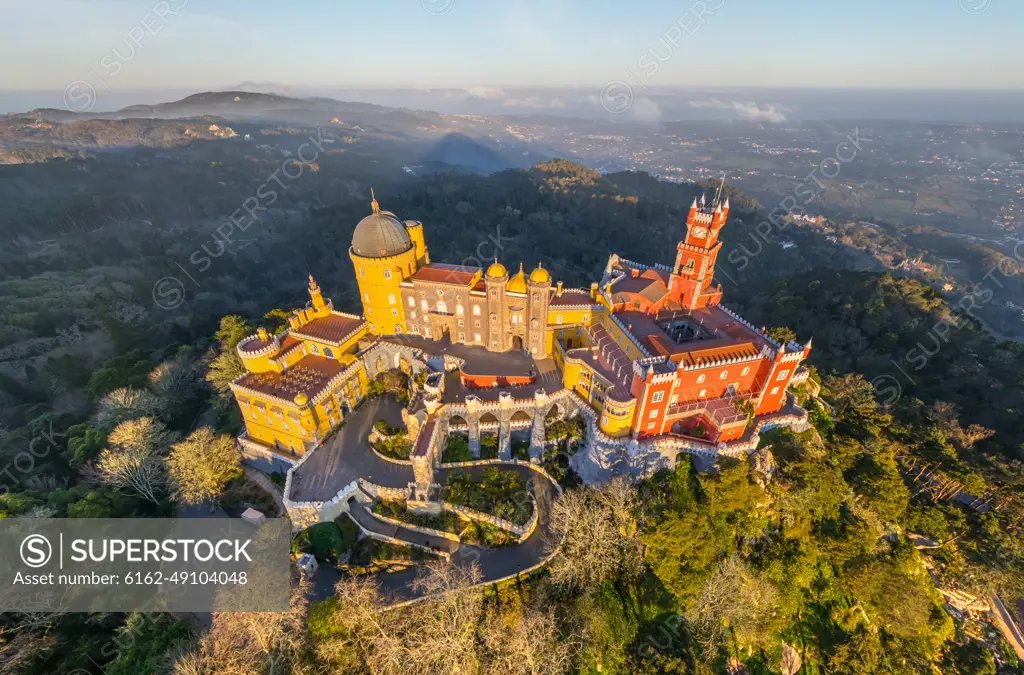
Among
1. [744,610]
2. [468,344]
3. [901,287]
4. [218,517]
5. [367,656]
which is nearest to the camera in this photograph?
[367,656]

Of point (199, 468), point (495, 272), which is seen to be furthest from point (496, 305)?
point (199, 468)

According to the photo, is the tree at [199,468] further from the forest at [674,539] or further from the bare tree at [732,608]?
the bare tree at [732,608]

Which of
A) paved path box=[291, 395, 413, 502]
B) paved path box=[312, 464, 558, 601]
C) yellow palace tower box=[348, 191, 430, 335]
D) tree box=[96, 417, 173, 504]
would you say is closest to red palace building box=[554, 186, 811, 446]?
paved path box=[312, 464, 558, 601]

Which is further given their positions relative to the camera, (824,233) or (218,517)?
(824,233)

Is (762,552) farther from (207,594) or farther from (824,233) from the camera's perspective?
(824,233)

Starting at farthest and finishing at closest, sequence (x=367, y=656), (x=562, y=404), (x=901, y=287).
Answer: (x=901, y=287) < (x=562, y=404) < (x=367, y=656)

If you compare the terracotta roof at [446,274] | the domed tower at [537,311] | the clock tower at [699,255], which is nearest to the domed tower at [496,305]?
the terracotta roof at [446,274]

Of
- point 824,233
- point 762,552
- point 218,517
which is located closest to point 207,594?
point 218,517
